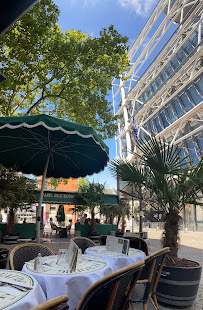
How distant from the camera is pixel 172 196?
3.89 metres

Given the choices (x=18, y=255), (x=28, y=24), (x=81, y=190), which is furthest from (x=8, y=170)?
(x=81, y=190)

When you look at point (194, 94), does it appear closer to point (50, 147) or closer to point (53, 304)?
point (50, 147)

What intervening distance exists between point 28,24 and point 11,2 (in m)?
8.14

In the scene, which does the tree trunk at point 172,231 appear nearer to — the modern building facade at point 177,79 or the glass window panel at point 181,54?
the modern building facade at point 177,79

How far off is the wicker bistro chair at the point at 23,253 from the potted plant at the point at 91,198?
9427 mm

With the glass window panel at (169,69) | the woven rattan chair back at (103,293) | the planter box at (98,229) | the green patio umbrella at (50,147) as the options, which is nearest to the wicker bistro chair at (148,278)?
the woven rattan chair back at (103,293)

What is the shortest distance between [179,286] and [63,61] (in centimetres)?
867

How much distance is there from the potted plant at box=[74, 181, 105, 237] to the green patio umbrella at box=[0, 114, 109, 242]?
228 inches

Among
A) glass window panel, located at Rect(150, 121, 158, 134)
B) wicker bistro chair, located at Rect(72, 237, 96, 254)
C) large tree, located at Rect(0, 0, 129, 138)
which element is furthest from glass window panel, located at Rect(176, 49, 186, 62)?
wicker bistro chair, located at Rect(72, 237, 96, 254)

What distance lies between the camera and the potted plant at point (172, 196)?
334 centimetres

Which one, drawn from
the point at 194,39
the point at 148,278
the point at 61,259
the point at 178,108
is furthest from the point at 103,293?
the point at 194,39

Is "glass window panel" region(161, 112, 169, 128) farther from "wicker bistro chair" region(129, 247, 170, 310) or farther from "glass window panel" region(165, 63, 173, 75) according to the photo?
"wicker bistro chair" region(129, 247, 170, 310)

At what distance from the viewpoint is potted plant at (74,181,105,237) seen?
12.7 m

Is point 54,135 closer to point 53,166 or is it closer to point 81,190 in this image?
point 53,166
